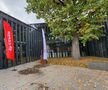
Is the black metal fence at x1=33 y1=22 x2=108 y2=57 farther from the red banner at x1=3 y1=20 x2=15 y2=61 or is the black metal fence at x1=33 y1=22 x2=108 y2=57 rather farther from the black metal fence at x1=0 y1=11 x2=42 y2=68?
the red banner at x1=3 y1=20 x2=15 y2=61

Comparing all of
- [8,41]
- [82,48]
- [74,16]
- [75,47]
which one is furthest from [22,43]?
[82,48]

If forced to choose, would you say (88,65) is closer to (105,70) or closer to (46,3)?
(105,70)

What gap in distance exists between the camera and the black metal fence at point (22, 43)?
12.1 metres

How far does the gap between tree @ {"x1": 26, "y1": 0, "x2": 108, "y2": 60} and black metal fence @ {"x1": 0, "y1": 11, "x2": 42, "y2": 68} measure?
2.84 m

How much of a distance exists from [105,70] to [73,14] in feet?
19.1

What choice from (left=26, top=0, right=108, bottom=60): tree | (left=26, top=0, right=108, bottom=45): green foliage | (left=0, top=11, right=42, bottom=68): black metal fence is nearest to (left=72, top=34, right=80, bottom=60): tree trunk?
(left=26, top=0, right=108, bottom=60): tree

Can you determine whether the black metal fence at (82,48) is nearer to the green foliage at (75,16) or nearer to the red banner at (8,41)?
the green foliage at (75,16)

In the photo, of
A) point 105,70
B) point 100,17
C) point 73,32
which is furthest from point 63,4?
point 105,70

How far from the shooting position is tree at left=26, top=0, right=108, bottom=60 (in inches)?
510

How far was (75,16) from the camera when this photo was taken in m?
13.2

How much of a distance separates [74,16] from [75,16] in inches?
3.6

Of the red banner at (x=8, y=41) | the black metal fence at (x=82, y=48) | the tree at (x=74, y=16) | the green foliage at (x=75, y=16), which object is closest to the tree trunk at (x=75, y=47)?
the tree at (x=74, y=16)

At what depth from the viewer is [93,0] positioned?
42.1 feet

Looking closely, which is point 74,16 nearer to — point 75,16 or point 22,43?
point 75,16
